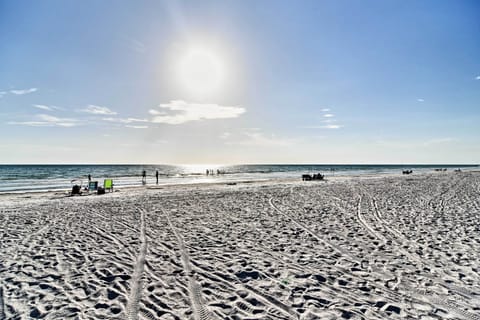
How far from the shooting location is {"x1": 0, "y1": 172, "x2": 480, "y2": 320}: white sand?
12.7 ft

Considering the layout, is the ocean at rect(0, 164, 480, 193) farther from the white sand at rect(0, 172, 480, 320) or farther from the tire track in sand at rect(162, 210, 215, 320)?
the tire track in sand at rect(162, 210, 215, 320)

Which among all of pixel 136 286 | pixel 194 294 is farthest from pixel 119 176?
pixel 194 294

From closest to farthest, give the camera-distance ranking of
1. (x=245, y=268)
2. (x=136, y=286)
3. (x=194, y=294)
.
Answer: (x=194, y=294) → (x=136, y=286) → (x=245, y=268)

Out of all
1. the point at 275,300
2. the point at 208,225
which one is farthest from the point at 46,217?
the point at 275,300

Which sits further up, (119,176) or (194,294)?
(119,176)

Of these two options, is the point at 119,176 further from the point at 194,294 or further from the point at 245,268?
the point at 194,294

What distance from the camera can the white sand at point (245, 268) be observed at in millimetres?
3885

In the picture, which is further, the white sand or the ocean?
the ocean

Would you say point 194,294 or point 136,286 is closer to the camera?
point 194,294

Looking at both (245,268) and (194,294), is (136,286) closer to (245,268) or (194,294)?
(194,294)

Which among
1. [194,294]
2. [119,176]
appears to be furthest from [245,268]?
[119,176]

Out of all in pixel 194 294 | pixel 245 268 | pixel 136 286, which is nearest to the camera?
pixel 194 294

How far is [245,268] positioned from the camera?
5.33 metres

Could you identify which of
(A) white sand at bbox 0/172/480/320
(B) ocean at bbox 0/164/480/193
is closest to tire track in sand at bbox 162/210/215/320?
(A) white sand at bbox 0/172/480/320
